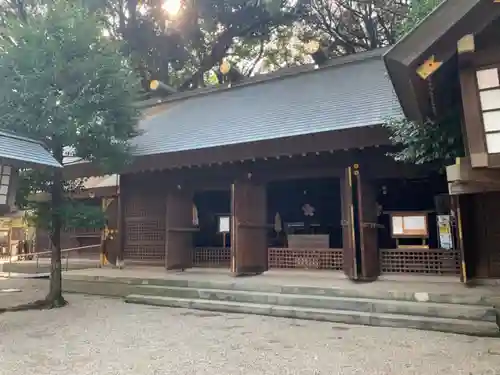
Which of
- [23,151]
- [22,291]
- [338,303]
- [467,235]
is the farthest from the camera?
[22,291]

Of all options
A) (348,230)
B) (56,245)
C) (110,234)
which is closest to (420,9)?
(348,230)

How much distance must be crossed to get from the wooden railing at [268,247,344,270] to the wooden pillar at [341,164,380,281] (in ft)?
2.25

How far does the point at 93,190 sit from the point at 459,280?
29.4 ft

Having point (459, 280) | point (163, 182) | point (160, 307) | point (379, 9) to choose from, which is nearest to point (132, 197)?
point (163, 182)

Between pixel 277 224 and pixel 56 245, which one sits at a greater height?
pixel 277 224

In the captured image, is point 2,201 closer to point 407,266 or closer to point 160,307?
point 160,307

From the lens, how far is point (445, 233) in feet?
25.4

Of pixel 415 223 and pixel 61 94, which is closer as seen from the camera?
pixel 61 94

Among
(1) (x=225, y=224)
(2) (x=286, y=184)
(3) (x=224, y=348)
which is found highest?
(2) (x=286, y=184)

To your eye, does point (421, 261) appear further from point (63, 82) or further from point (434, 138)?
point (63, 82)

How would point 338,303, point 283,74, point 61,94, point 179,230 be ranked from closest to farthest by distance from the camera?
1. point 338,303
2. point 61,94
3. point 179,230
4. point 283,74

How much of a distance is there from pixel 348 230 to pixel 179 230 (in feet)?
13.1

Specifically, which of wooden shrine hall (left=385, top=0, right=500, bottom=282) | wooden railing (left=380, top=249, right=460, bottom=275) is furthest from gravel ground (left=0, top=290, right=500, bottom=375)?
wooden railing (left=380, top=249, right=460, bottom=275)

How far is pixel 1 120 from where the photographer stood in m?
6.73
